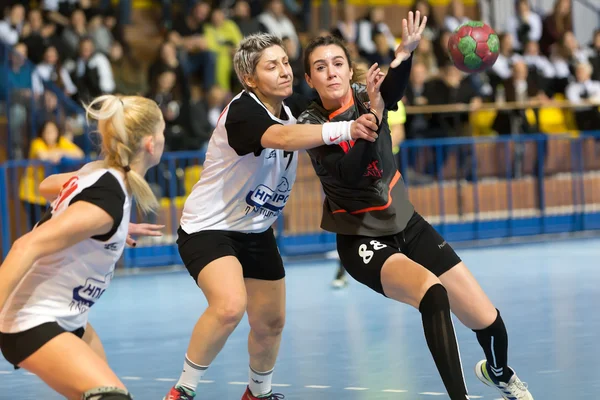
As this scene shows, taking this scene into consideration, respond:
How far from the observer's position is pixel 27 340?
3.90 m

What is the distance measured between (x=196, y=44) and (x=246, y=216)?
962cm

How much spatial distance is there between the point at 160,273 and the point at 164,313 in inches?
118

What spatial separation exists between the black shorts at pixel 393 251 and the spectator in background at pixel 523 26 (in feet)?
41.6

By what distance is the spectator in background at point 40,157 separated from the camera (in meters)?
11.8

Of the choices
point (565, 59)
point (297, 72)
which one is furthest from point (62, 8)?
point (565, 59)

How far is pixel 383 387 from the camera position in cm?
598

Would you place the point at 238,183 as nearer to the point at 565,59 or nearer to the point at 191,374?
the point at 191,374

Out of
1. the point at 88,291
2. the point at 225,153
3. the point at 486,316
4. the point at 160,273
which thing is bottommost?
the point at 160,273

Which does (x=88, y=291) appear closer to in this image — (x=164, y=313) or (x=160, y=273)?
(x=164, y=313)

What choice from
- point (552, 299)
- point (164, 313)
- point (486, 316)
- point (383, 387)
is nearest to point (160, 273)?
point (164, 313)

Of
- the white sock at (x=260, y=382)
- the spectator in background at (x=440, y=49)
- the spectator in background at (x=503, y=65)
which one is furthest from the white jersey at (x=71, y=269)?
the spectator in background at (x=440, y=49)

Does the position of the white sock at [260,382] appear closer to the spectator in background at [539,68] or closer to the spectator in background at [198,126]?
the spectator in background at [198,126]

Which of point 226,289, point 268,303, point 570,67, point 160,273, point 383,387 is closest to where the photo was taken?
point 226,289

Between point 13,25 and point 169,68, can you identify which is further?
point 169,68
